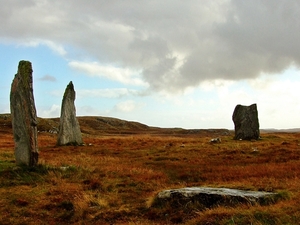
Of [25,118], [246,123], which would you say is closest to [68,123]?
[25,118]

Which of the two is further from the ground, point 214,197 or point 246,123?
point 246,123

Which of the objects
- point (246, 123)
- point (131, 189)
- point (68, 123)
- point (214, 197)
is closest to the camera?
point (214, 197)

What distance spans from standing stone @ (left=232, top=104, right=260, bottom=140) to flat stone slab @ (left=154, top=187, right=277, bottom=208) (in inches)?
1084

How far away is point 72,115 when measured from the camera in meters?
34.1

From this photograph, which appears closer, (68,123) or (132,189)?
(132,189)

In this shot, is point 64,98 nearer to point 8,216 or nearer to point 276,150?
point 276,150

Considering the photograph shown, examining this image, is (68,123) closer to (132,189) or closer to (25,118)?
(25,118)

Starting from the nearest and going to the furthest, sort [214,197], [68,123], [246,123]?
[214,197] < [68,123] < [246,123]

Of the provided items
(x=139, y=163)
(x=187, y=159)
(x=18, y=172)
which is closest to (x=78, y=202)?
(x=18, y=172)

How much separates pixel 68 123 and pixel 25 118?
16677mm

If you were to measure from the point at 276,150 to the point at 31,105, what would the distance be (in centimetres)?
1809

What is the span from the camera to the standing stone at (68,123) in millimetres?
33312

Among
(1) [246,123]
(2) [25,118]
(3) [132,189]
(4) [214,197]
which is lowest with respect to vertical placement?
(3) [132,189]

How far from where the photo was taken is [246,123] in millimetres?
37844
